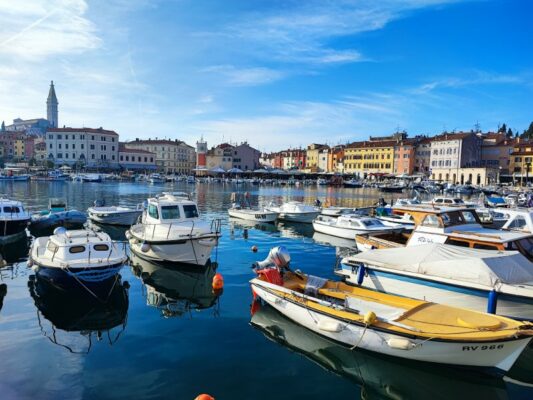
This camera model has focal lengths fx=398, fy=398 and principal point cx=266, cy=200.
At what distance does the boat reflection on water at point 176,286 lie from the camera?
47.6 feet

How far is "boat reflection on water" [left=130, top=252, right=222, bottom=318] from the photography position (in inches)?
571

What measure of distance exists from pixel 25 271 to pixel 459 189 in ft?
299

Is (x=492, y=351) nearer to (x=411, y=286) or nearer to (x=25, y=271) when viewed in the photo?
(x=411, y=286)

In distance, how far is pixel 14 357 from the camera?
1038cm

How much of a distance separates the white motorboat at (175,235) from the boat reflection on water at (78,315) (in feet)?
10.0

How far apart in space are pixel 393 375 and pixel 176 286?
978cm

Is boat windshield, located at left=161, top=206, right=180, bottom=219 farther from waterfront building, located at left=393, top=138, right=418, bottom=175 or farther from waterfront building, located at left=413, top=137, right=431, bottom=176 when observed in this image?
waterfront building, located at left=413, top=137, right=431, bottom=176

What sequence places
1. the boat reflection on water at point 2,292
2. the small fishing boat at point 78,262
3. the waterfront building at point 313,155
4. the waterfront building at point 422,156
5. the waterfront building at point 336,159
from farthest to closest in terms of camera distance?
1. the waterfront building at point 313,155
2. the waterfront building at point 336,159
3. the waterfront building at point 422,156
4. the boat reflection on water at point 2,292
5. the small fishing boat at point 78,262

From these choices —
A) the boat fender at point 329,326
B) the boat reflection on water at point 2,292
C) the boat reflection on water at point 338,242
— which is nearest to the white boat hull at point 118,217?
the boat reflection on water at point 338,242

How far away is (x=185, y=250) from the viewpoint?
18719 millimetres

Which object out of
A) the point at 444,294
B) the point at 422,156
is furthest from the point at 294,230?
the point at 422,156

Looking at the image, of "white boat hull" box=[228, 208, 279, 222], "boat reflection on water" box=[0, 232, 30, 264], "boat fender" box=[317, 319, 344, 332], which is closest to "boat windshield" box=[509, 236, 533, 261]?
"boat fender" box=[317, 319, 344, 332]

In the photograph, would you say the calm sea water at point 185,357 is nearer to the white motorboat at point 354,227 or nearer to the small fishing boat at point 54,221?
the white motorboat at point 354,227

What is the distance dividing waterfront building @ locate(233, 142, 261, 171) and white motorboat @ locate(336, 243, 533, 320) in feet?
422
